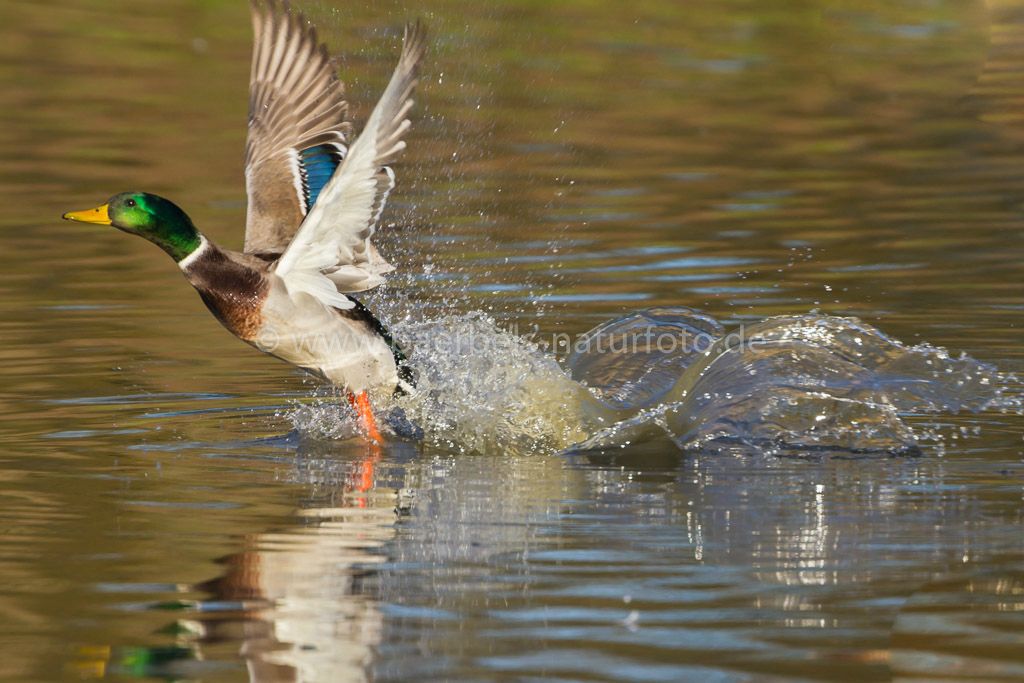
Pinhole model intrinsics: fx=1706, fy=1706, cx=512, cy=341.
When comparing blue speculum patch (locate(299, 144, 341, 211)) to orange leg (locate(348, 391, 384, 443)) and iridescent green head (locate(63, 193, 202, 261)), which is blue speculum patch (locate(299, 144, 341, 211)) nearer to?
iridescent green head (locate(63, 193, 202, 261))

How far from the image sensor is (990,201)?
12.6 metres

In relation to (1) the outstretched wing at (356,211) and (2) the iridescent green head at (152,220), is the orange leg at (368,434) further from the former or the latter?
(2) the iridescent green head at (152,220)

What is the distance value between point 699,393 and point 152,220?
7.99ft

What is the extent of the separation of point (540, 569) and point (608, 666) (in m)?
0.88

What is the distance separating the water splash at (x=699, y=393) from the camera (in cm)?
671

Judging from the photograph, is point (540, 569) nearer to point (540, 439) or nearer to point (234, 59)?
point (540, 439)

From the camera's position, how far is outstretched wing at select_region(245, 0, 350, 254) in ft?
25.3

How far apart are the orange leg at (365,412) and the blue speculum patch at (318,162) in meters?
1.03

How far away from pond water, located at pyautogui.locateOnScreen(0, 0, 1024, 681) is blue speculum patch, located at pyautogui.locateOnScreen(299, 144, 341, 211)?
2.94 feet

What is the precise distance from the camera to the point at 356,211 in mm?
6516

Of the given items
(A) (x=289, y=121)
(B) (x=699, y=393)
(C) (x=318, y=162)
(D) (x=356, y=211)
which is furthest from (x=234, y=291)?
(B) (x=699, y=393)

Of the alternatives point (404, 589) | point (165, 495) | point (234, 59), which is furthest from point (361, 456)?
point (234, 59)

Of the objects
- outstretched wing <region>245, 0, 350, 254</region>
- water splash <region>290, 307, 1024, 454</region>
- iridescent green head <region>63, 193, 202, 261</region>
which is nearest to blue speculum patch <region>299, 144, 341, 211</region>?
outstretched wing <region>245, 0, 350, 254</region>

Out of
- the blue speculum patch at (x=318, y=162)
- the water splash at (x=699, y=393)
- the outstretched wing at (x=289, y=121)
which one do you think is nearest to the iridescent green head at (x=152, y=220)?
the outstretched wing at (x=289, y=121)
